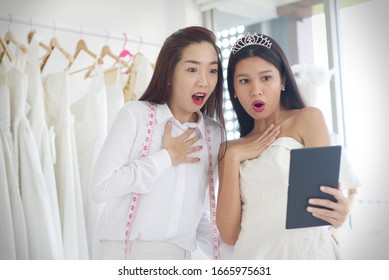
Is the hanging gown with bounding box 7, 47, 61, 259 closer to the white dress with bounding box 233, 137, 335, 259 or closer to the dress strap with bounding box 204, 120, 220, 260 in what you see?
the dress strap with bounding box 204, 120, 220, 260

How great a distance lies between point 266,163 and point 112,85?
76 centimetres

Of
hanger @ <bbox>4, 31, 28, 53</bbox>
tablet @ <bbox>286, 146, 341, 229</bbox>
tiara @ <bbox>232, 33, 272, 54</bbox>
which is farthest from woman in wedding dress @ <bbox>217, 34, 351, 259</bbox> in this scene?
hanger @ <bbox>4, 31, 28, 53</bbox>

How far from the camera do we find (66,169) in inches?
58.8

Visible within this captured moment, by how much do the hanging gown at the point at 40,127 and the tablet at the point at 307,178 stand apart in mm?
758

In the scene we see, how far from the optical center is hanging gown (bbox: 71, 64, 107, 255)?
1.55m

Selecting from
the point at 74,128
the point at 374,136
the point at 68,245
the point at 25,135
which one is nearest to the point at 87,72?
the point at 74,128

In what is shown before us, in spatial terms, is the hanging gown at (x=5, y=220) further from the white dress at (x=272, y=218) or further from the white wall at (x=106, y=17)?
the white dress at (x=272, y=218)

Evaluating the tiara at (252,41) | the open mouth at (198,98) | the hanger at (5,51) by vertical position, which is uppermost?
the hanger at (5,51)

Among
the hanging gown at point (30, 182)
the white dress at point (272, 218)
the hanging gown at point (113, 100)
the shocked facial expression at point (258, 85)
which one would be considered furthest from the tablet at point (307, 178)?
the hanging gown at point (113, 100)

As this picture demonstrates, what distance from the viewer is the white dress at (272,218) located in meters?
1.08

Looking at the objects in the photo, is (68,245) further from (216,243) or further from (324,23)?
(324,23)

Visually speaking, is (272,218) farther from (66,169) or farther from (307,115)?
(66,169)

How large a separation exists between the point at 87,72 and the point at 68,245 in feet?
1.94

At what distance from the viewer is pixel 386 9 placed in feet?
5.73
